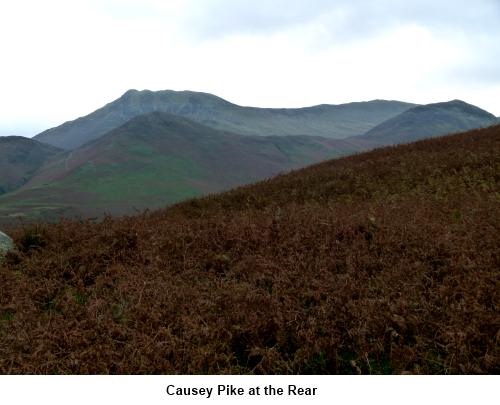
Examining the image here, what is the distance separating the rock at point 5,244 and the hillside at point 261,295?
213mm

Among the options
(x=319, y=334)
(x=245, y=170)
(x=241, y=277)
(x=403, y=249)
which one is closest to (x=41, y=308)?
(x=241, y=277)

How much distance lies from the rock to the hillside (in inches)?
8.4

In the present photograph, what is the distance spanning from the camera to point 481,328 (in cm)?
509

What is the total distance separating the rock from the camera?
29.7 ft

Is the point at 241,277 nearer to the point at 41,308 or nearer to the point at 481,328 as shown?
the point at 41,308

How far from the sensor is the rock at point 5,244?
904 cm

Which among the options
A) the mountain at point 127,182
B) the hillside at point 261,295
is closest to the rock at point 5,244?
the hillside at point 261,295

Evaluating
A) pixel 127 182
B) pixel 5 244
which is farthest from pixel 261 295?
pixel 127 182

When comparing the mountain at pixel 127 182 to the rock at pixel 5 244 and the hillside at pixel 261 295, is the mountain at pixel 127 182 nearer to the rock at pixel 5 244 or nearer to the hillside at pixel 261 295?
the rock at pixel 5 244

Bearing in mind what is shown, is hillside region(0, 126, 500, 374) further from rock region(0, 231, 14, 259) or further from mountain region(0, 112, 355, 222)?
mountain region(0, 112, 355, 222)

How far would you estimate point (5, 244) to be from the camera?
30.6 feet

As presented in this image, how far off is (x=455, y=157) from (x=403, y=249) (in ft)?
42.3

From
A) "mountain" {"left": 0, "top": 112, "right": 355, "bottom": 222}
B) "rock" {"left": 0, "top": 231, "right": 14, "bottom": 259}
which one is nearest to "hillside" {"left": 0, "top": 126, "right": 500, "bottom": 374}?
"rock" {"left": 0, "top": 231, "right": 14, "bottom": 259}

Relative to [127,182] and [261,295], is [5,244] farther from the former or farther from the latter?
[127,182]
